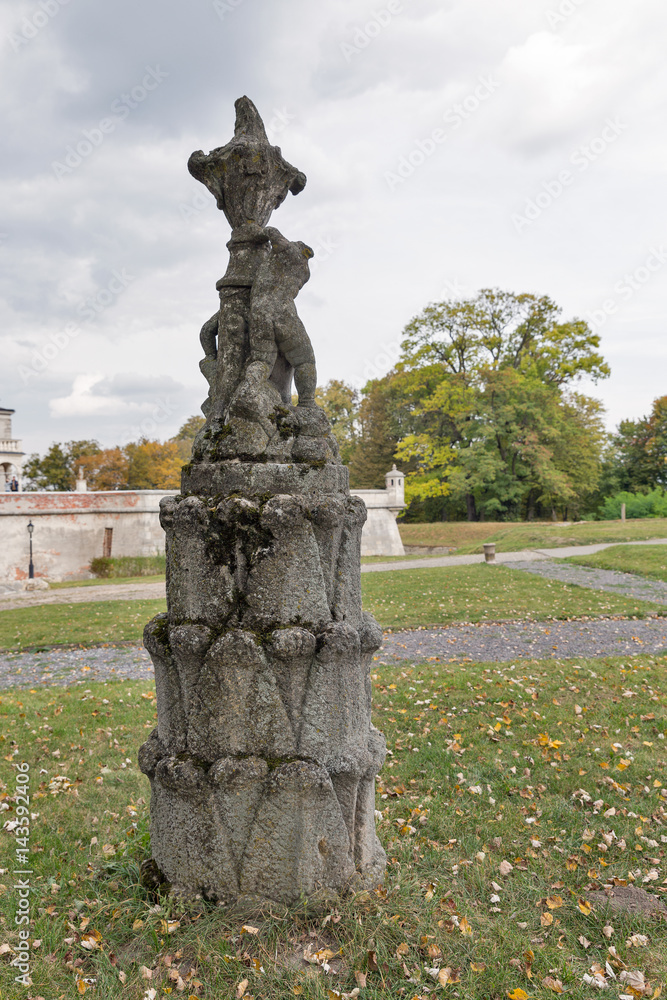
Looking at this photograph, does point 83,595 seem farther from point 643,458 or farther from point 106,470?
point 643,458

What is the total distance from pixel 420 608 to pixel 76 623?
22.9 ft

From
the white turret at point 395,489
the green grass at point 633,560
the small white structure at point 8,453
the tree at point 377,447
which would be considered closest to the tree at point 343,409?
the tree at point 377,447

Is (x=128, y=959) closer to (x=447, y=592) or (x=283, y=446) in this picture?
(x=283, y=446)

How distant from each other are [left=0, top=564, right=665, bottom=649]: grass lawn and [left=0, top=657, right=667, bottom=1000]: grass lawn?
4840 mm

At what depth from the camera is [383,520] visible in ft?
92.4

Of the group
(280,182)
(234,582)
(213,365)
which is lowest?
(234,582)

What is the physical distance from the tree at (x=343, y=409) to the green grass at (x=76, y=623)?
32.7 metres

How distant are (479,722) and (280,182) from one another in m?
4.81

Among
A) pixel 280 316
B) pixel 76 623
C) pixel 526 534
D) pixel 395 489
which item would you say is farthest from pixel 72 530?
→ pixel 280 316

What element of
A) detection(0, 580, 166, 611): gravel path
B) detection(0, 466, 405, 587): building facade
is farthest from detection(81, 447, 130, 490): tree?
detection(0, 580, 166, 611): gravel path

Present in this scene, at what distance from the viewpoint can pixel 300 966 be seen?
2.49m

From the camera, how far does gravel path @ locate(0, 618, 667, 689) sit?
26.4 ft

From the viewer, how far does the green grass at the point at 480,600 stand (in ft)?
35.4

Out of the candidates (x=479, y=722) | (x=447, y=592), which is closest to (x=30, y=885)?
(x=479, y=722)
